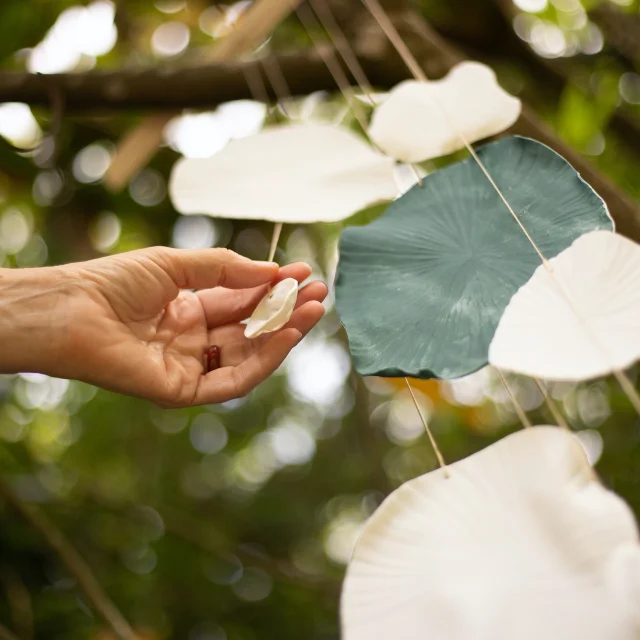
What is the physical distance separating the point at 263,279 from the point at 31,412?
116 cm

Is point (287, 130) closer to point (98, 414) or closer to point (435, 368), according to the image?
point (435, 368)

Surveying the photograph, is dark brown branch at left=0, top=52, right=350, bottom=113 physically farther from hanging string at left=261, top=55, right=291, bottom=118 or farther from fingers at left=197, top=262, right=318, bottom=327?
fingers at left=197, top=262, right=318, bottom=327

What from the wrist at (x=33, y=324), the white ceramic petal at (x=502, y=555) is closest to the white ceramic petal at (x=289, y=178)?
the wrist at (x=33, y=324)

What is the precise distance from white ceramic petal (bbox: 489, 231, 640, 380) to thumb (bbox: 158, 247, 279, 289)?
0.72 ft

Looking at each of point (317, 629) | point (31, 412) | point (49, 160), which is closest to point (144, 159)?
point (49, 160)

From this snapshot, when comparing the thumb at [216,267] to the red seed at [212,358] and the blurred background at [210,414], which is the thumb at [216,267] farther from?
the blurred background at [210,414]

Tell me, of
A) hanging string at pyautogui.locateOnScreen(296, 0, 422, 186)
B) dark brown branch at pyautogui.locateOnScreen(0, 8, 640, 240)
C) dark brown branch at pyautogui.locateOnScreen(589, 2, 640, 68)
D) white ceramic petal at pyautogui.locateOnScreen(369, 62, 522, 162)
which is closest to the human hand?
white ceramic petal at pyautogui.locateOnScreen(369, 62, 522, 162)

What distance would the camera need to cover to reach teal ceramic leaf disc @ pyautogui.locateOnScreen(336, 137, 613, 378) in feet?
1.33

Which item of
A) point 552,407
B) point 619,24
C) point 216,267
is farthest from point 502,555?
point 619,24

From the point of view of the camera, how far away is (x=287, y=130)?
26.3 inches

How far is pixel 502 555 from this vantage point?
0.33 meters

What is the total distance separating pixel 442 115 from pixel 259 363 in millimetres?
269

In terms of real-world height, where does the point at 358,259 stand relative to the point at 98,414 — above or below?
above

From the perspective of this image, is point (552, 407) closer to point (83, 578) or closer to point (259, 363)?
point (259, 363)
